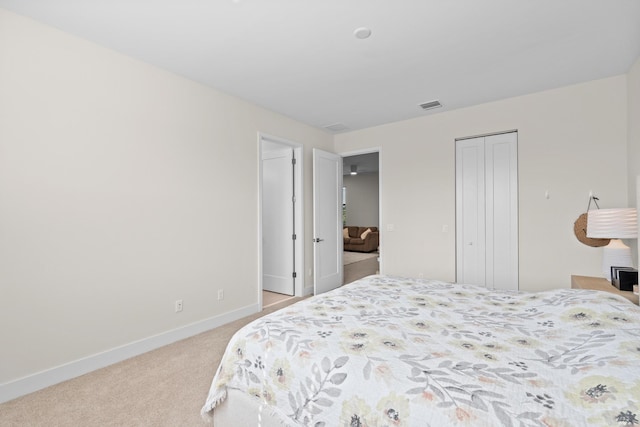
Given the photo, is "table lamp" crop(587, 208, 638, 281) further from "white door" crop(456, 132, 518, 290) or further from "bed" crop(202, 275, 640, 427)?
"bed" crop(202, 275, 640, 427)

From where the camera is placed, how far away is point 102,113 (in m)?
2.52

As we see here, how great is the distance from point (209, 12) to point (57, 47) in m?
1.25

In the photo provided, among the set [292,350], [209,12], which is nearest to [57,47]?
[209,12]

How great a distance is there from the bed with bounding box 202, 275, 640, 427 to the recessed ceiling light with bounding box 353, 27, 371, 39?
2.01 metres

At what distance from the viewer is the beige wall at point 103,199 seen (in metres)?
2.10

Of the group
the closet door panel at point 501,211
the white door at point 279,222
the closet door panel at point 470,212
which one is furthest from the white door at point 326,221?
the closet door panel at point 501,211

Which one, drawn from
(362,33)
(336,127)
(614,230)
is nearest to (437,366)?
(362,33)

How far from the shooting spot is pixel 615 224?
247cm

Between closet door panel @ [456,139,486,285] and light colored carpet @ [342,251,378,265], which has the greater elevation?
closet door panel @ [456,139,486,285]

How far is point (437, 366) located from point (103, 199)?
2.73 meters

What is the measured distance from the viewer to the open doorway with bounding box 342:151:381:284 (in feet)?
23.8

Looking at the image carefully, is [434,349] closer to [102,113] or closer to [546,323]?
[546,323]

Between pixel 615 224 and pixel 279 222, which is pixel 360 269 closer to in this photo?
pixel 279 222

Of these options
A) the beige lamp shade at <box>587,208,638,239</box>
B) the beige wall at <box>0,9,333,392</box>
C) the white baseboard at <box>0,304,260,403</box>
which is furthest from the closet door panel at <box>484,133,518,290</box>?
the white baseboard at <box>0,304,260,403</box>
